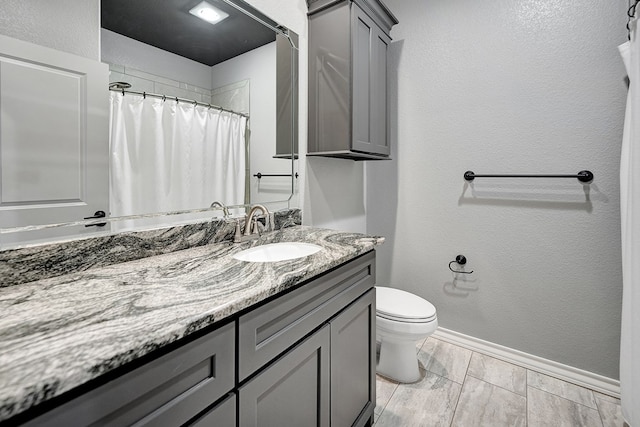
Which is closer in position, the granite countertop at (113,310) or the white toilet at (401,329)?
the granite countertop at (113,310)

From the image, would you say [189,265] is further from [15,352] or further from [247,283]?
[15,352]

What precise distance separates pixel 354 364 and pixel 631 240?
1.27m

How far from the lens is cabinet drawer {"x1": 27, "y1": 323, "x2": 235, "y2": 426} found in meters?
0.48

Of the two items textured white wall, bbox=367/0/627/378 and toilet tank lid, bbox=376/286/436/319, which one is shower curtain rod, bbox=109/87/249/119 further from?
textured white wall, bbox=367/0/627/378

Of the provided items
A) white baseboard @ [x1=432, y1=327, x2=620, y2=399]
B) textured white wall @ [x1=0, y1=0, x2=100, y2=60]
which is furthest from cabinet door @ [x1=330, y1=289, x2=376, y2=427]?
textured white wall @ [x1=0, y1=0, x2=100, y2=60]

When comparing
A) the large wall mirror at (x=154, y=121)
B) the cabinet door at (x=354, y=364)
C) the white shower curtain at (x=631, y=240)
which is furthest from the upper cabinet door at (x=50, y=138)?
the white shower curtain at (x=631, y=240)

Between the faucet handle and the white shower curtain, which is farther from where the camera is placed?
the faucet handle

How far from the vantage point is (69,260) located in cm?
92

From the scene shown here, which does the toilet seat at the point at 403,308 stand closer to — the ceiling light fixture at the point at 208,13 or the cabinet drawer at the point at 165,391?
the cabinet drawer at the point at 165,391

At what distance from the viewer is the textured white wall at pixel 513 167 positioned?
1.68 metres

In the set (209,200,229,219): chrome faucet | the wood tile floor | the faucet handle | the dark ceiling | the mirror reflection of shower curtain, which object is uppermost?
the dark ceiling

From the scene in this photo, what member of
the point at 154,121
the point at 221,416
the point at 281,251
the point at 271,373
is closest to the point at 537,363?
the point at 281,251

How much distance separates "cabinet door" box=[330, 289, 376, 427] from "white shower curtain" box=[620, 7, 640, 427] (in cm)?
106

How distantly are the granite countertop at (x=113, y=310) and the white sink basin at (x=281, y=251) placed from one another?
19 cm
